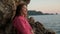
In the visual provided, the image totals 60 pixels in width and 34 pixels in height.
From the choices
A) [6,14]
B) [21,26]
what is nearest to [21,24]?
[21,26]

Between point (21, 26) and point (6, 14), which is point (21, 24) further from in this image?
point (6, 14)

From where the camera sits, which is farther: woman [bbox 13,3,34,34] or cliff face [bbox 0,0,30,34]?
cliff face [bbox 0,0,30,34]

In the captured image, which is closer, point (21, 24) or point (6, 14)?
point (21, 24)

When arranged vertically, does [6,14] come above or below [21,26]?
above

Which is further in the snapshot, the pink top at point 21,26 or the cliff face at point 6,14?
the cliff face at point 6,14

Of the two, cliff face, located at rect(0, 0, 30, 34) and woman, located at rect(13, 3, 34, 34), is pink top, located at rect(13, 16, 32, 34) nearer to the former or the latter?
woman, located at rect(13, 3, 34, 34)

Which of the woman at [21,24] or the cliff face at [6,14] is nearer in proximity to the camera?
the woman at [21,24]

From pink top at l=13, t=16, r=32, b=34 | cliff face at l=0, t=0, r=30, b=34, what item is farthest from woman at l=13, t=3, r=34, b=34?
cliff face at l=0, t=0, r=30, b=34

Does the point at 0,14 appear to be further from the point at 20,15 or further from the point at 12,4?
the point at 20,15

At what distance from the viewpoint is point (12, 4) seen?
333 inches

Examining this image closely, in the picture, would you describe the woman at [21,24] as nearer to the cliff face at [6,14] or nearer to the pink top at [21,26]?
the pink top at [21,26]

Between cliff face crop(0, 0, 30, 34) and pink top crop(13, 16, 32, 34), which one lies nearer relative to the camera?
pink top crop(13, 16, 32, 34)

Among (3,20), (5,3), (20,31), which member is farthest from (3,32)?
(20,31)

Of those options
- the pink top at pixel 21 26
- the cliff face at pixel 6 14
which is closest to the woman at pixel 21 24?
the pink top at pixel 21 26
